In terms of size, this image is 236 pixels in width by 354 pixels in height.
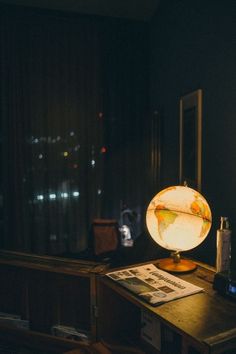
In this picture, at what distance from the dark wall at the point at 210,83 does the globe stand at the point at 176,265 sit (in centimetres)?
44

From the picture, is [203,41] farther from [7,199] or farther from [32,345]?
[7,199]

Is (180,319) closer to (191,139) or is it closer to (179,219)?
(179,219)

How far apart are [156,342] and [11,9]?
3571 mm

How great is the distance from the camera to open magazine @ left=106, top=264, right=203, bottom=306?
1464 millimetres

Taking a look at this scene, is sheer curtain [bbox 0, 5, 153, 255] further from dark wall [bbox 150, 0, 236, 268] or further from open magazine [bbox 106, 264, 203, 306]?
open magazine [bbox 106, 264, 203, 306]

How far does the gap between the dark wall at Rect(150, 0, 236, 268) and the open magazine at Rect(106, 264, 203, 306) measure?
25.8 inches

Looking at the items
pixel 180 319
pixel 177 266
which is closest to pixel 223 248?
pixel 177 266

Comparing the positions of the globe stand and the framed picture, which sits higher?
the framed picture

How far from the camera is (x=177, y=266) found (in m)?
1.80

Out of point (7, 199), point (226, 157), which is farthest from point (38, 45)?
point (226, 157)

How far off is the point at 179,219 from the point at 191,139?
3.98 ft

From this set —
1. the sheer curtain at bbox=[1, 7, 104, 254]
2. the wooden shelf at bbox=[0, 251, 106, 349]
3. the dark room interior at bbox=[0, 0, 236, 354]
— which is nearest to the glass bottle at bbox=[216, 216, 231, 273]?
the wooden shelf at bbox=[0, 251, 106, 349]

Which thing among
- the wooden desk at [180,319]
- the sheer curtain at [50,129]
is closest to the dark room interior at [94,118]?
the sheer curtain at [50,129]

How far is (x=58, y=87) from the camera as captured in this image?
4031 millimetres
